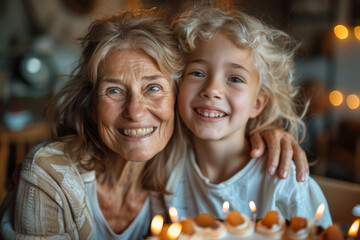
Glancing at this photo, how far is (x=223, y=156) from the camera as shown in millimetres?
1762

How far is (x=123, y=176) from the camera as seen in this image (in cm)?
172

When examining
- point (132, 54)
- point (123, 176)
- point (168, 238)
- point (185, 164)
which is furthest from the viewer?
point (185, 164)

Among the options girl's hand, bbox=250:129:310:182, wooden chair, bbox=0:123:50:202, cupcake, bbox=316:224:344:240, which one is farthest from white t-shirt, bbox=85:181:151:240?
wooden chair, bbox=0:123:50:202

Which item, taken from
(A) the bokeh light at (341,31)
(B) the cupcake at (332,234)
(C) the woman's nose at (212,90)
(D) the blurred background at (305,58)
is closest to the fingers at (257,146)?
(C) the woman's nose at (212,90)

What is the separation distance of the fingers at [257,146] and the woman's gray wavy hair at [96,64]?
15.3 inches

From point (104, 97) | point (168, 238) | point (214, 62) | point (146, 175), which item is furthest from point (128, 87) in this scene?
point (168, 238)

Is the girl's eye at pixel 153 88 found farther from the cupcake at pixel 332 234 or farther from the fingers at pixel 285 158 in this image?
the cupcake at pixel 332 234

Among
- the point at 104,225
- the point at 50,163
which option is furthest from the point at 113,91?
the point at 104,225

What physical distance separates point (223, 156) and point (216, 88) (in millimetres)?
400

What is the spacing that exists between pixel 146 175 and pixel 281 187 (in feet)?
2.17

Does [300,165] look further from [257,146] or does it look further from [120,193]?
[120,193]

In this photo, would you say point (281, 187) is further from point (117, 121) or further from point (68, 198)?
point (68, 198)

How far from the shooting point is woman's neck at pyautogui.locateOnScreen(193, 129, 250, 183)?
5.70 feet

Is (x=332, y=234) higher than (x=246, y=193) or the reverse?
higher
